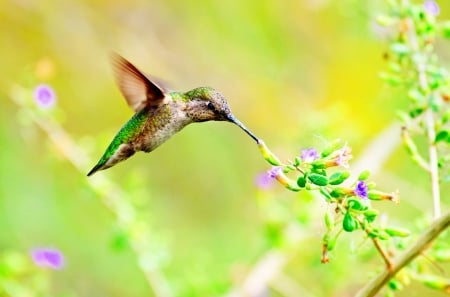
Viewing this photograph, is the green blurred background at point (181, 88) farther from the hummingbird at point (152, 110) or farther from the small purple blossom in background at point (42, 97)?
the hummingbird at point (152, 110)

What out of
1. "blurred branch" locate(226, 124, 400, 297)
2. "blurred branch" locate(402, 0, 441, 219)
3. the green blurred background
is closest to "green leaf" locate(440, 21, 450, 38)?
"blurred branch" locate(402, 0, 441, 219)

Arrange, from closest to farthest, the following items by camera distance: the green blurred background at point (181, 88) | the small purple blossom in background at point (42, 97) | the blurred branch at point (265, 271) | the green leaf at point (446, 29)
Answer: the green leaf at point (446, 29), the small purple blossom in background at point (42, 97), the blurred branch at point (265, 271), the green blurred background at point (181, 88)

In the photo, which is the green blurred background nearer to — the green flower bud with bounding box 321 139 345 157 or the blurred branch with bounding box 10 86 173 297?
the blurred branch with bounding box 10 86 173 297

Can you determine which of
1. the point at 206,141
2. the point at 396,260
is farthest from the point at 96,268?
the point at 396,260

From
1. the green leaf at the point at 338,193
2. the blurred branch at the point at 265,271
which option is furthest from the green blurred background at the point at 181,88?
the green leaf at the point at 338,193

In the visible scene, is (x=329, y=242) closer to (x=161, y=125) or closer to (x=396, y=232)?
(x=396, y=232)

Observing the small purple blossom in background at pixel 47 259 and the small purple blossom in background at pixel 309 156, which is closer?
the small purple blossom in background at pixel 309 156

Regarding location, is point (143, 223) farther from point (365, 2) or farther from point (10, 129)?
point (10, 129)
